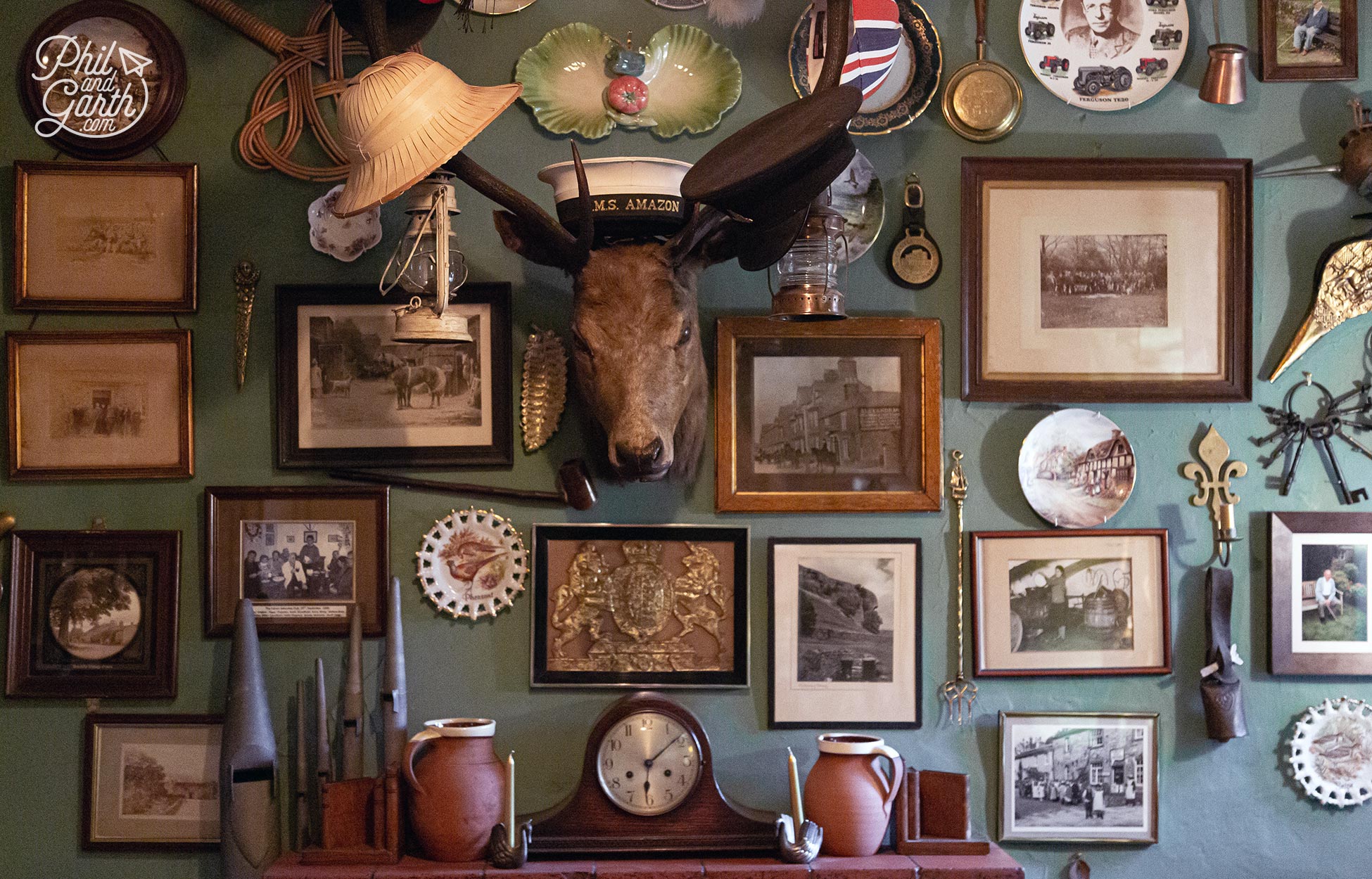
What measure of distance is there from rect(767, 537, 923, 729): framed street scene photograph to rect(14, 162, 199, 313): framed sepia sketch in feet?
4.73

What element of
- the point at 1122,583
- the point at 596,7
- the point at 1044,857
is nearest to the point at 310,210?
the point at 596,7

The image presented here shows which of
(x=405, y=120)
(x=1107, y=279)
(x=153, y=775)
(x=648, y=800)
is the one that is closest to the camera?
(x=405, y=120)

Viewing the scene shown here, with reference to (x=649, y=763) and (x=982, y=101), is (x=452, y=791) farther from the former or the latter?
(x=982, y=101)

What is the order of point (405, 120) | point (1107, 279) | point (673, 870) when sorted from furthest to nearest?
point (1107, 279)
point (673, 870)
point (405, 120)

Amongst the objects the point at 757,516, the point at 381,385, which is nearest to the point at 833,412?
the point at 757,516

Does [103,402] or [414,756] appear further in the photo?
[103,402]

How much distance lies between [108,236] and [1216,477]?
2480mm

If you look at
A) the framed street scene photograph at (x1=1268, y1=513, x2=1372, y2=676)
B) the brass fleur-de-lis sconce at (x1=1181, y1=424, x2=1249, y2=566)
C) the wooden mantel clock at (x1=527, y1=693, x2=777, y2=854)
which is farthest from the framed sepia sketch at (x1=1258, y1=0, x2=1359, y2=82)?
the wooden mantel clock at (x1=527, y1=693, x2=777, y2=854)

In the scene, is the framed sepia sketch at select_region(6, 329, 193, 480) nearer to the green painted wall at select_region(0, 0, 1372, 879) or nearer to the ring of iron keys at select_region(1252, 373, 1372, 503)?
the green painted wall at select_region(0, 0, 1372, 879)

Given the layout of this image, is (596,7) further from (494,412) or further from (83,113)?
(83,113)

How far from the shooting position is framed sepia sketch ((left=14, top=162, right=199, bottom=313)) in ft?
8.55

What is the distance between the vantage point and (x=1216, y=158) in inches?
105

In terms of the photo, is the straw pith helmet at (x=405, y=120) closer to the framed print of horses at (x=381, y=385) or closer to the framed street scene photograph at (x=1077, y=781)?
the framed print of horses at (x=381, y=385)

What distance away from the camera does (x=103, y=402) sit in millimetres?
2607
